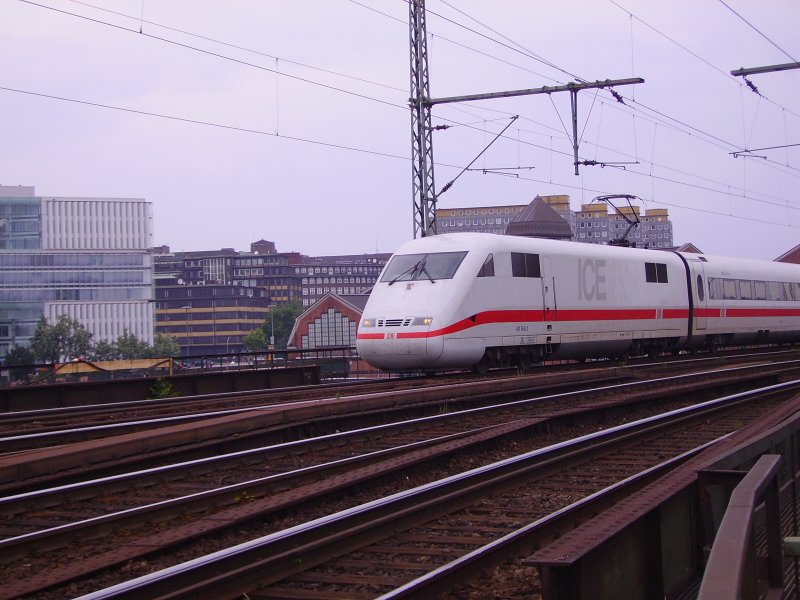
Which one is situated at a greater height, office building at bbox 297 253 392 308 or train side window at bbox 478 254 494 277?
office building at bbox 297 253 392 308

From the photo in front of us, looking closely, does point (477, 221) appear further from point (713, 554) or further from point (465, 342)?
point (713, 554)

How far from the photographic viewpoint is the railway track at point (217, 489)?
7.10m

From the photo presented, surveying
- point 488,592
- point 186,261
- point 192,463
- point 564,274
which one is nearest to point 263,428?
point 192,463

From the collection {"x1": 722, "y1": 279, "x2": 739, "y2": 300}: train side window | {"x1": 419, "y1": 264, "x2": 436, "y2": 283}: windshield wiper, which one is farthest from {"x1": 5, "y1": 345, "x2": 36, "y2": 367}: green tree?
{"x1": 419, "y1": 264, "x2": 436, "y2": 283}: windshield wiper

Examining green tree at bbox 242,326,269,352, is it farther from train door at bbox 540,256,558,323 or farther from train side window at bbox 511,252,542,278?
train side window at bbox 511,252,542,278

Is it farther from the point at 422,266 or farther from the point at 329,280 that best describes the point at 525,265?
the point at 329,280

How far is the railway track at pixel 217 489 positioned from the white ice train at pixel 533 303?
24.9 ft

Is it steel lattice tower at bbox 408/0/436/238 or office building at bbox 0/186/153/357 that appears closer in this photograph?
steel lattice tower at bbox 408/0/436/238

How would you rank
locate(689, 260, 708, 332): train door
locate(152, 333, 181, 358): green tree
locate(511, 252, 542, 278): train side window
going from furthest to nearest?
locate(152, 333, 181, 358): green tree < locate(689, 260, 708, 332): train door < locate(511, 252, 542, 278): train side window

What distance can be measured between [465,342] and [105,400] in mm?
7383

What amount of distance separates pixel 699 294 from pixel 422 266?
1305cm

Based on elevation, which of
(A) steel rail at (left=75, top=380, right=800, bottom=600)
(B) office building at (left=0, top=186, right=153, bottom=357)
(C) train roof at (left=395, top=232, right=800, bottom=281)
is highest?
(B) office building at (left=0, top=186, right=153, bottom=357)

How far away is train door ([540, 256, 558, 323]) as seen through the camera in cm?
2430

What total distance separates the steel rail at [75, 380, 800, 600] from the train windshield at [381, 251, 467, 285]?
11496 millimetres
